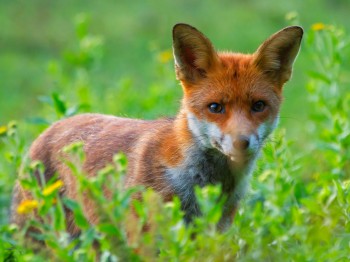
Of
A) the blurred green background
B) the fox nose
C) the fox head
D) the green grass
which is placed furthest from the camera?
the blurred green background

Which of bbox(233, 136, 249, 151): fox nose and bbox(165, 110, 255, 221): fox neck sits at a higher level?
bbox(233, 136, 249, 151): fox nose

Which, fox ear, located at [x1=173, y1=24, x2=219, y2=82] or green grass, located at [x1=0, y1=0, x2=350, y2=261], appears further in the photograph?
fox ear, located at [x1=173, y1=24, x2=219, y2=82]

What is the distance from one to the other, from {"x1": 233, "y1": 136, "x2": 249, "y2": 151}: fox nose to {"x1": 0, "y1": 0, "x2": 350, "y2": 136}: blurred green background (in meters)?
6.68

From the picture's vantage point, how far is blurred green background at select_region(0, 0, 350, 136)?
1292 centimetres

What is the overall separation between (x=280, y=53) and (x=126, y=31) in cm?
927

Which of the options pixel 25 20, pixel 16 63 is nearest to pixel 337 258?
pixel 16 63

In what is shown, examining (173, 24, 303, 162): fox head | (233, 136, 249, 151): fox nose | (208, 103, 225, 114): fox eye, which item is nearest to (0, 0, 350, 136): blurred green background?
(173, 24, 303, 162): fox head

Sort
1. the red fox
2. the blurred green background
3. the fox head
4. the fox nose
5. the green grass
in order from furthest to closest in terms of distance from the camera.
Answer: the blurred green background < the red fox < the fox head < the fox nose < the green grass

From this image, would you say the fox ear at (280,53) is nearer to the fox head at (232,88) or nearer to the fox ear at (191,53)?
the fox head at (232,88)

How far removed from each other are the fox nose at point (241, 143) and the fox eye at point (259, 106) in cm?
41

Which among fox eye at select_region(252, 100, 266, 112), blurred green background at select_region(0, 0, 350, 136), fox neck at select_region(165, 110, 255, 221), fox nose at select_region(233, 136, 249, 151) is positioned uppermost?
fox eye at select_region(252, 100, 266, 112)

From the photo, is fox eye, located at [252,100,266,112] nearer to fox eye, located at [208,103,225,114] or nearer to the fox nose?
fox eye, located at [208,103,225,114]

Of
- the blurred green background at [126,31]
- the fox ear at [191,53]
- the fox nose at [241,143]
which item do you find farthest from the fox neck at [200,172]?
the blurred green background at [126,31]

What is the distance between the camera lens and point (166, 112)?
852 cm
